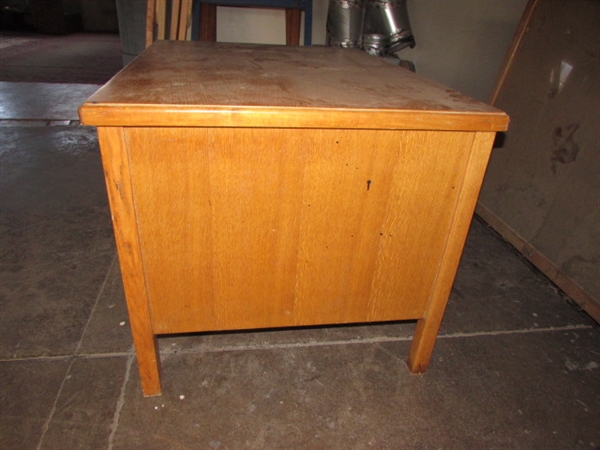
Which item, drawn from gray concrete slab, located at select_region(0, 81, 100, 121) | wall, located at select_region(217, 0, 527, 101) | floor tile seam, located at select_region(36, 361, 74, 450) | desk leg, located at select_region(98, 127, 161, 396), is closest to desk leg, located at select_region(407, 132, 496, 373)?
desk leg, located at select_region(98, 127, 161, 396)

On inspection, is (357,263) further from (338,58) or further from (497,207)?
(497,207)

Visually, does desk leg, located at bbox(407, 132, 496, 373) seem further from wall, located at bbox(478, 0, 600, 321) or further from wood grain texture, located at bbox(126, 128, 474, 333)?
wall, located at bbox(478, 0, 600, 321)

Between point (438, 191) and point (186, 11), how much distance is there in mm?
2315

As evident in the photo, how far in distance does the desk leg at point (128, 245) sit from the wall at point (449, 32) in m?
1.98

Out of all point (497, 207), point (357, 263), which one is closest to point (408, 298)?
point (357, 263)

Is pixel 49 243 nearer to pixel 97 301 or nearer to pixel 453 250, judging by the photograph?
pixel 97 301

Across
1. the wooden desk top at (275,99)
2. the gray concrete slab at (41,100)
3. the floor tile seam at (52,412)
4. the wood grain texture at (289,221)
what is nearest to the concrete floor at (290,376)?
the floor tile seam at (52,412)

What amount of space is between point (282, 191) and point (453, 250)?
43cm

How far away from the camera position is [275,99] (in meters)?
0.74

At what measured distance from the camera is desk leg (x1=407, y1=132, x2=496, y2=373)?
81 centimetres

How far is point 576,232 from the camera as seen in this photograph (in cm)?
148

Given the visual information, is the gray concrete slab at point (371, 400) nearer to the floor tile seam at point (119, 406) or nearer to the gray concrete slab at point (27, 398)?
the floor tile seam at point (119, 406)

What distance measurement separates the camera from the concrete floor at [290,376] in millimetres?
980

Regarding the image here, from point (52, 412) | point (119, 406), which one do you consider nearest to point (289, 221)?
point (119, 406)
